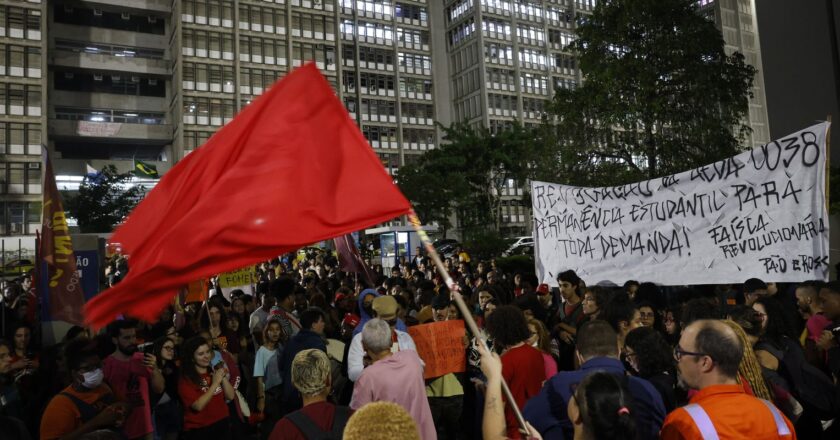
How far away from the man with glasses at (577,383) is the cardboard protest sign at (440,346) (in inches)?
84.3

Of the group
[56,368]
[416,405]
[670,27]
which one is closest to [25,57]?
[670,27]

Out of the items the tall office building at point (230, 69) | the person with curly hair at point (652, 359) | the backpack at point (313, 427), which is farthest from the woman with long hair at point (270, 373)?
the tall office building at point (230, 69)

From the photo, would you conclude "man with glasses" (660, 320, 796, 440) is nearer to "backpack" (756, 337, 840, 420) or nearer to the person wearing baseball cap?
"backpack" (756, 337, 840, 420)

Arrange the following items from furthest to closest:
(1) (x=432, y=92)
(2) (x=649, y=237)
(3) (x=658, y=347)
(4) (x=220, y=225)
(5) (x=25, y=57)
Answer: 1. (1) (x=432, y=92)
2. (5) (x=25, y=57)
3. (2) (x=649, y=237)
4. (3) (x=658, y=347)
5. (4) (x=220, y=225)

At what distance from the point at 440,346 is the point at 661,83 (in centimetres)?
1300

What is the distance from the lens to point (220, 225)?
2891 millimetres

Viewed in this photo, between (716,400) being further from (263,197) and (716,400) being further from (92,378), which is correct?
(92,378)

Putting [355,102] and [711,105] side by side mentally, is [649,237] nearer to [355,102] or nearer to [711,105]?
[711,105]

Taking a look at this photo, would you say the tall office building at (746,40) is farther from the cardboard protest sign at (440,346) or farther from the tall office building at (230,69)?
the cardboard protest sign at (440,346)

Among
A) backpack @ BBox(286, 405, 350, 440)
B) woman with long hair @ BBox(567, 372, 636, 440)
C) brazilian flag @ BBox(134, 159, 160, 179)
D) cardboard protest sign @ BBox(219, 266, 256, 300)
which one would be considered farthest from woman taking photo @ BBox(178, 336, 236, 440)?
brazilian flag @ BBox(134, 159, 160, 179)

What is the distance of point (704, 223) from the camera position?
7070mm

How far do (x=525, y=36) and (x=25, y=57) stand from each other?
4747cm

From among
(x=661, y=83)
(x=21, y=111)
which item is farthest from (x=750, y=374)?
(x=21, y=111)

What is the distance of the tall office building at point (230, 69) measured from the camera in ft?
150
